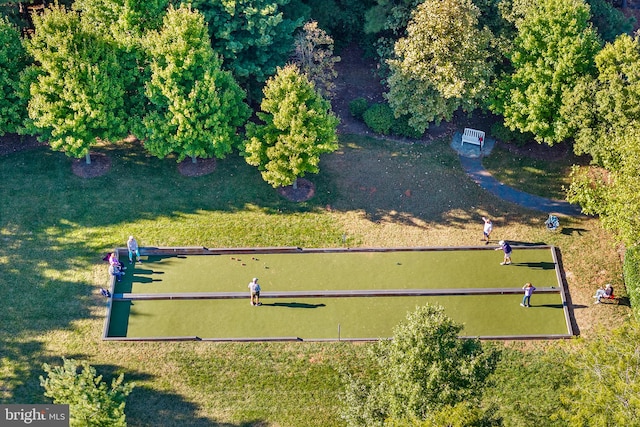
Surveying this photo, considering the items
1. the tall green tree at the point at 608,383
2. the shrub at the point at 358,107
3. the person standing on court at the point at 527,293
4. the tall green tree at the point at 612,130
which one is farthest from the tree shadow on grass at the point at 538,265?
the shrub at the point at 358,107

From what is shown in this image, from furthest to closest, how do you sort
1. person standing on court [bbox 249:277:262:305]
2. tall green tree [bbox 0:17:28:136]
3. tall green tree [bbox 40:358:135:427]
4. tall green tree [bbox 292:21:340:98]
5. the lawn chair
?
tall green tree [bbox 292:21:340:98]
the lawn chair
tall green tree [bbox 0:17:28:136]
person standing on court [bbox 249:277:262:305]
tall green tree [bbox 40:358:135:427]

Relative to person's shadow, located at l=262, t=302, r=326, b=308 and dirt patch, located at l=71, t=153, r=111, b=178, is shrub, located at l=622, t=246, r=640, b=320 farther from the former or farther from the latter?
dirt patch, located at l=71, t=153, r=111, b=178

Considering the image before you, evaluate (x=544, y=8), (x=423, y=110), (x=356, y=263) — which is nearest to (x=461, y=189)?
Result: (x=423, y=110)

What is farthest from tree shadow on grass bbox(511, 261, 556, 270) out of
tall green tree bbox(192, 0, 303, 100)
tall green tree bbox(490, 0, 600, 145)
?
tall green tree bbox(192, 0, 303, 100)

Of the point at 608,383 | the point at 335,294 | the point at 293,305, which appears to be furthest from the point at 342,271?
the point at 608,383

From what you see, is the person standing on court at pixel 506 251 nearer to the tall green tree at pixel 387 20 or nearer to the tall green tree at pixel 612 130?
the tall green tree at pixel 612 130

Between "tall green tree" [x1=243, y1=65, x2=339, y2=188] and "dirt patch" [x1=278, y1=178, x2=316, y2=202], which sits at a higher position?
"tall green tree" [x1=243, y1=65, x2=339, y2=188]

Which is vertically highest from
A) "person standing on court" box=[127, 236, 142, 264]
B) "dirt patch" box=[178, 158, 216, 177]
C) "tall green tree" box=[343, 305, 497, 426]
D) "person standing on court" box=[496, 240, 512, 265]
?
"dirt patch" box=[178, 158, 216, 177]
